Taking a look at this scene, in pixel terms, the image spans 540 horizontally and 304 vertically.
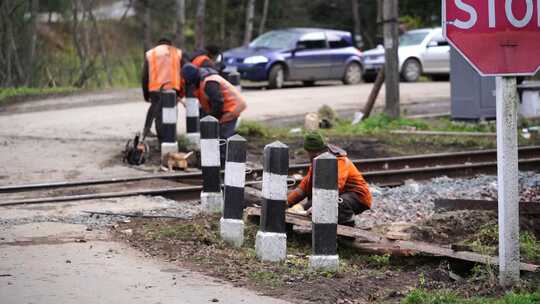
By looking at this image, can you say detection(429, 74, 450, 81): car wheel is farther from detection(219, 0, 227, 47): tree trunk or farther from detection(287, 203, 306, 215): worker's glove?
detection(287, 203, 306, 215): worker's glove

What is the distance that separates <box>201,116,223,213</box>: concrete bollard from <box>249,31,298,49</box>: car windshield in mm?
19254

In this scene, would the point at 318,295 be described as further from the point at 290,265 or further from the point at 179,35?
the point at 179,35

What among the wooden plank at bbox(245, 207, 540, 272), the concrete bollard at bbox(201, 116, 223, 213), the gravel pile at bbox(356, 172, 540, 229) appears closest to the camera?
the wooden plank at bbox(245, 207, 540, 272)

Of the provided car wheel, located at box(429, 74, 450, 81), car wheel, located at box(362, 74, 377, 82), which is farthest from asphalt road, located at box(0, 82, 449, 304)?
car wheel, located at box(429, 74, 450, 81)

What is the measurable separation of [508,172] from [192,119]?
9.36m

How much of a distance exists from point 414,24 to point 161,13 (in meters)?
12.4

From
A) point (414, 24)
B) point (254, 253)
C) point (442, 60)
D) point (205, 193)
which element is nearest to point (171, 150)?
point (205, 193)

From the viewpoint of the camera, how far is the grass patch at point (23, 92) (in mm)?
24531

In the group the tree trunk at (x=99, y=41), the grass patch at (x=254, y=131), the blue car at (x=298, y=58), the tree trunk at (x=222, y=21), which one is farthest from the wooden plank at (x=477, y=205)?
the tree trunk at (x=222, y=21)

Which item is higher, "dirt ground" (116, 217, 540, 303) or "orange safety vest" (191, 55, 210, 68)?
"orange safety vest" (191, 55, 210, 68)

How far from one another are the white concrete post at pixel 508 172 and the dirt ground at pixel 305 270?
294 millimetres

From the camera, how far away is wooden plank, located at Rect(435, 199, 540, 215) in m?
10.1

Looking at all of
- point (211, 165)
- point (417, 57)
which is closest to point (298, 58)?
point (417, 57)

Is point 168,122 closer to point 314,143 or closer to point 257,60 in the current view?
point 314,143
